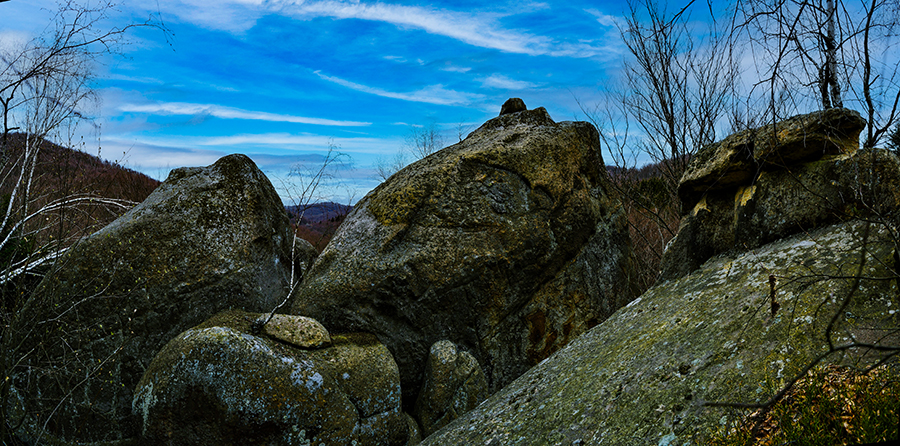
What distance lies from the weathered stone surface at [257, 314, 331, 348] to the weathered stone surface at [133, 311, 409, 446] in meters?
0.12

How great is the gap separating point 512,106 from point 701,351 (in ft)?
19.4

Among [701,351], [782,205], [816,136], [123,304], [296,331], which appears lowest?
[701,351]

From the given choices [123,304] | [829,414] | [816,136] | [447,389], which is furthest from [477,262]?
[123,304]

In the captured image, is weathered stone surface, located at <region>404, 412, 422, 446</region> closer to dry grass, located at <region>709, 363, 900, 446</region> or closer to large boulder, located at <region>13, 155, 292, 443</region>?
large boulder, located at <region>13, 155, 292, 443</region>

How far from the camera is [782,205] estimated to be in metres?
4.57

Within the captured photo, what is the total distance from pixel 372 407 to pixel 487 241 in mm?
2475

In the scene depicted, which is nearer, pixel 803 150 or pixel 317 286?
pixel 803 150

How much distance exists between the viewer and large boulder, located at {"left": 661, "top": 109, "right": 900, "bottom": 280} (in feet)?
13.4

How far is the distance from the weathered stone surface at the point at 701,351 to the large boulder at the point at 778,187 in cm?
21

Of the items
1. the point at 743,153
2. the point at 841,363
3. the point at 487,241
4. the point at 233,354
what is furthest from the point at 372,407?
the point at 743,153

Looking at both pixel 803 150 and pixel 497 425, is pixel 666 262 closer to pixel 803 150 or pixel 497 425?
pixel 803 150

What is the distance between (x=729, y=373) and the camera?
340cm

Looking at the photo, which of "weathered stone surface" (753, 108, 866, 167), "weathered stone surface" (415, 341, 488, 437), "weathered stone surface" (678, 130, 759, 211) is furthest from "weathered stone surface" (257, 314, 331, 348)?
"weathered stone surface" (753, 108, 866, 167)

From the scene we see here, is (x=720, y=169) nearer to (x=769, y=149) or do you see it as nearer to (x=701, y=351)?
(x=769, y=149)
